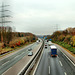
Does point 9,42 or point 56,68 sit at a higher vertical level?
point 9,42

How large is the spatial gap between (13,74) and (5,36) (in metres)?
49.8

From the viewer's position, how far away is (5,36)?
60.5 m

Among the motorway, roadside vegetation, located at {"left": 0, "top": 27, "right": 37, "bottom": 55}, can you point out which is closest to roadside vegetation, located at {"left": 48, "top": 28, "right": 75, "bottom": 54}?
the motorway

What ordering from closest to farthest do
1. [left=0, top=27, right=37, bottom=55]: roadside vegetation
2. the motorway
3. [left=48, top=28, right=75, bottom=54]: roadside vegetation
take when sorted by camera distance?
the motorway < [left=48, top=28, right=75, bottom=54]: roadside vegetation < [left=0, top=27, right=37, bottom=55]: roadside vegetation

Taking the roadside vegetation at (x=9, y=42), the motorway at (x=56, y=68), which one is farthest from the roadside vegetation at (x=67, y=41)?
the roadside vegetation at (x=9, y=42)

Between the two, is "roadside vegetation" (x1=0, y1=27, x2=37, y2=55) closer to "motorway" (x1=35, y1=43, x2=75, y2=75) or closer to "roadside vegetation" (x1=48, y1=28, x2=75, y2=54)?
"motorway" (x1=35, y1=43, x2=75, y2=75)

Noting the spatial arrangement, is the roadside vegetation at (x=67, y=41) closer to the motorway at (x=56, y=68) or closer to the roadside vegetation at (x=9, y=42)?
the motorway at (x=56, y=68)

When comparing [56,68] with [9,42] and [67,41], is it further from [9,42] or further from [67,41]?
[67,41]

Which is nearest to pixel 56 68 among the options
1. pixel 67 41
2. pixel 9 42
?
pixel 9 42

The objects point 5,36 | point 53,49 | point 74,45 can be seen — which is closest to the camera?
point 53,49

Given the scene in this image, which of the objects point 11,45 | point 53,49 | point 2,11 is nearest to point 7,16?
point 2,11

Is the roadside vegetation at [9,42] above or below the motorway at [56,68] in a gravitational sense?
above

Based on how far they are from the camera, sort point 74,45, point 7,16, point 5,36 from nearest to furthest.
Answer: point 74,45
point 7,16
point 5,36

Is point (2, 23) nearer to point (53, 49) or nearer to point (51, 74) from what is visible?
point (53, 49)
